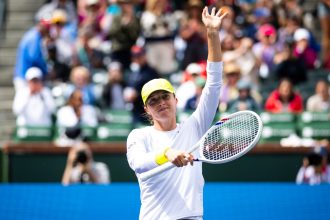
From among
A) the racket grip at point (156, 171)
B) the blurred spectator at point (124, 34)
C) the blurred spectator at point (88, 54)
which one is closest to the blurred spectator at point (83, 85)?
the blurred spectator at point (88, 54)

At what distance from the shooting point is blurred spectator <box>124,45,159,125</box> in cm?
1319

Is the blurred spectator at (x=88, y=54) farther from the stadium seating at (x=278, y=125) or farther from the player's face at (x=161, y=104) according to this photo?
the player's face at (x=161, y=104)

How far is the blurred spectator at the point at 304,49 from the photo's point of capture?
14852 millimetres

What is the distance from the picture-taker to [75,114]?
507 inches

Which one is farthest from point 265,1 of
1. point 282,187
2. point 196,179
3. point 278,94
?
point 196,179

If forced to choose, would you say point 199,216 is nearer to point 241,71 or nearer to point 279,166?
point 279,166

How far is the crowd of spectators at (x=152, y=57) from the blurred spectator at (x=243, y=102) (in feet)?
0.05

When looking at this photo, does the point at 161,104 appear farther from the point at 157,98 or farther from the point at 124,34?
the point at 124,34

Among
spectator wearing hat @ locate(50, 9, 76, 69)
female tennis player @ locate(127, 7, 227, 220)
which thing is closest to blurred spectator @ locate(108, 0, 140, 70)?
spectator wearing hat @ locate(50, 9, 76, 69)

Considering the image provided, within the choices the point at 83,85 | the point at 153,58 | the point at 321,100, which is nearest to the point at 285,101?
the point at 321,100

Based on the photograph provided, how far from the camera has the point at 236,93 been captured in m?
13.1

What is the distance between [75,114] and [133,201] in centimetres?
386

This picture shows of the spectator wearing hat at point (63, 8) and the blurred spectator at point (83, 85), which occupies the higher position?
the spectator wearing hat at point (63, 8)

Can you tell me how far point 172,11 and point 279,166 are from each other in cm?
392
